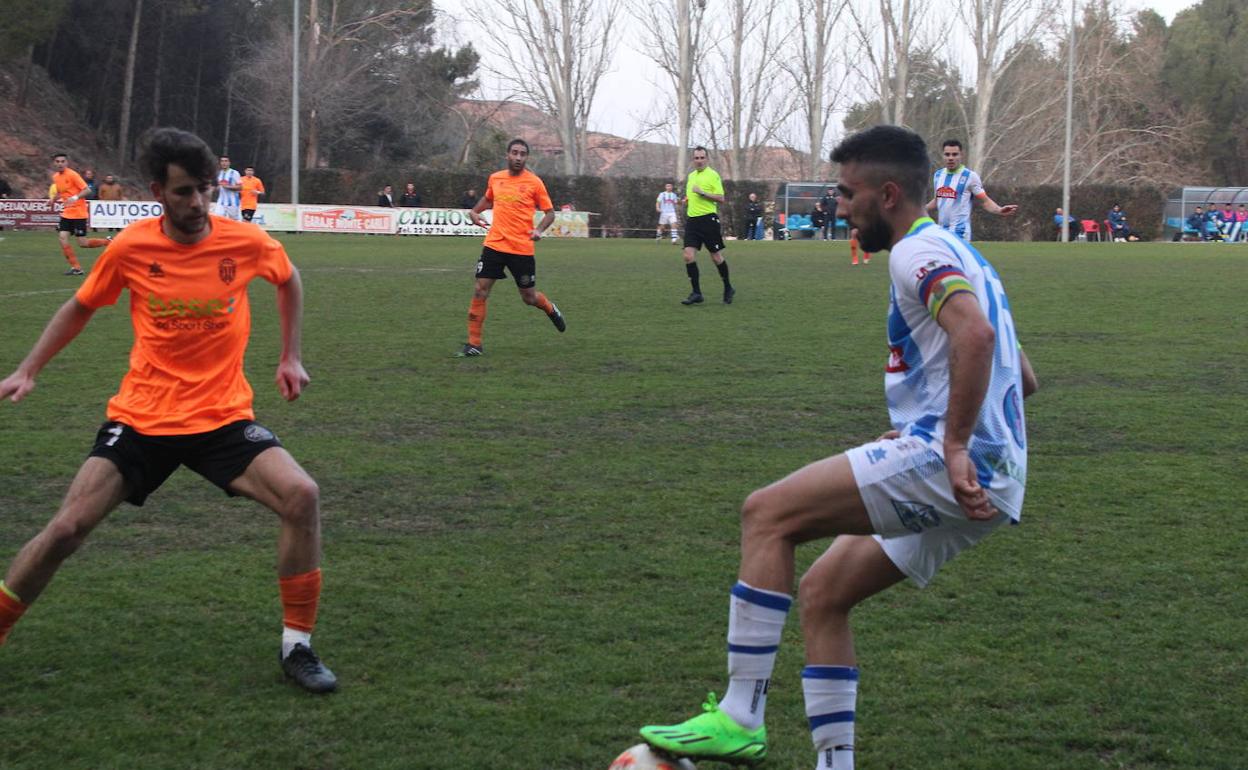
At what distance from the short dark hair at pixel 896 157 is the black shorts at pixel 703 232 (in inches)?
537

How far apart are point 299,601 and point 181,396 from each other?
77 cm

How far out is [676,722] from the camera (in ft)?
13.1

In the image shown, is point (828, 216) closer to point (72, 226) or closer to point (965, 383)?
point (72, 226)

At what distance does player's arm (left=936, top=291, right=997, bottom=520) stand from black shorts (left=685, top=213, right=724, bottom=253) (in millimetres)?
13983

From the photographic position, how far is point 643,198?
1933 inches

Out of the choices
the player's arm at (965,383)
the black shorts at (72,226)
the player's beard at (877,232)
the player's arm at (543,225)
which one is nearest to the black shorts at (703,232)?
the player's arm at (543,225)

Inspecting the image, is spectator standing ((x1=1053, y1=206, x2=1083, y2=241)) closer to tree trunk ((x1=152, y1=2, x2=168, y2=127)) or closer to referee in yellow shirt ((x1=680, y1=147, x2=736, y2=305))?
referee in yellow shirt ((x1=680, y1=147, x2=736, y2=305))

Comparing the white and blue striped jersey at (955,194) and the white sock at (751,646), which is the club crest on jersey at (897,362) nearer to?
the white sock at (751,646)

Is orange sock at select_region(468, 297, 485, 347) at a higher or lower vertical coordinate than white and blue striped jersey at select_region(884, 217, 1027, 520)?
lower

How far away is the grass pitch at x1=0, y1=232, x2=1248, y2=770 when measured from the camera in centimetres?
392

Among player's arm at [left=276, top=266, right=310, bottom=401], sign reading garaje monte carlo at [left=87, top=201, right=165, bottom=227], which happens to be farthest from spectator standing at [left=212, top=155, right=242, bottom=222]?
player's arm at [left=276, top=266, right=310, bottom=401]

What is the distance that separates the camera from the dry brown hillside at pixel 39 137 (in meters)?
46.7

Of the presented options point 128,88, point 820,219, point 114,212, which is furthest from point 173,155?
point 128,88

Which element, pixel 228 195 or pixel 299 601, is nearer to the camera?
pixel 299 601
